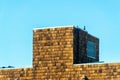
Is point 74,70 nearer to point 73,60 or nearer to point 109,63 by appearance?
point 73,60

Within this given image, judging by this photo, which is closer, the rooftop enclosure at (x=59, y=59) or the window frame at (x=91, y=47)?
the rooftop enclosure at (x=59, y=59)

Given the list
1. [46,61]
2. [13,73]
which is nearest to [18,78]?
[13,73]

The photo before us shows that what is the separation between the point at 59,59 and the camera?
1217 inches

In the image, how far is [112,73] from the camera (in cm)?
2873

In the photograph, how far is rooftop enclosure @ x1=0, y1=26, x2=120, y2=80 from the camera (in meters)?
29.7

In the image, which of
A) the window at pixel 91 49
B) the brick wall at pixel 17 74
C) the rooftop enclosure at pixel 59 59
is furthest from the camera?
the window at pixel 91 49

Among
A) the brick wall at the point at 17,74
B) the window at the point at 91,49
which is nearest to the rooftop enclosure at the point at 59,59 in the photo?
the brick wall at the point at 17,74

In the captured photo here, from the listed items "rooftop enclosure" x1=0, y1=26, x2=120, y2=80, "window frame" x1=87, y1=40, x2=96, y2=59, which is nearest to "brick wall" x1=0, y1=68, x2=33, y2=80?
"rooftop enclosure" x1=0, y1=26, x2=120, y2=80

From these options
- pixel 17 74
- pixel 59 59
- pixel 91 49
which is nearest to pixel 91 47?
pixel 91 49

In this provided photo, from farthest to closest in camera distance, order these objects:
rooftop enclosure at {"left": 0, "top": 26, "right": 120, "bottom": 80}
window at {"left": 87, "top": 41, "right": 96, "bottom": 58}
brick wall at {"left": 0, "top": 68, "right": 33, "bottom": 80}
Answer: window at {"left": 87, "top": 41, "right": 96, "bottom": 58} → brick wall at {"left": 0, "top": 68, "right": 33, "bottom": 80} → rooftop enclosure at {"left": 0, "top": 26, "right": 120, "bottom": 80}

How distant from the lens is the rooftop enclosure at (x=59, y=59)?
2972 centimetres

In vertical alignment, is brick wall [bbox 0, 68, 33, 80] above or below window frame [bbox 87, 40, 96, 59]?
below

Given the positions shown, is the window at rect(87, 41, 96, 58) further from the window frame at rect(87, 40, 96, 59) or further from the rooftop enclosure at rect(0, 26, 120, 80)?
the rooftop enclosure at rect(0, 26, 120, 80)

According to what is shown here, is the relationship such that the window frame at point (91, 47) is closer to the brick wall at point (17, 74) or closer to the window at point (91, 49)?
the window at point (91, 49)
